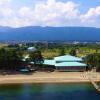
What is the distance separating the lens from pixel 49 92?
4269 centimetres

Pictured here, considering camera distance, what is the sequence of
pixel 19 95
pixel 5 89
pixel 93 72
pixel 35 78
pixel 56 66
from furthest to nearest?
pixel 56 66, pixel 93 72, pixel 35 78, pixel 5 89, pixel 19 95

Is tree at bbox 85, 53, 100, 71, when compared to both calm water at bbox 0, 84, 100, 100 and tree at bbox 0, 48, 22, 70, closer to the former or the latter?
calm water at bbox 0, 84, 100, 100

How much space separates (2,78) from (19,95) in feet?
33.2

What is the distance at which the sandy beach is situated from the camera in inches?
1944

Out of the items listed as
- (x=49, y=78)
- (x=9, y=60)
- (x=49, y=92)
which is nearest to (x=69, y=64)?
(x=49, y=78)

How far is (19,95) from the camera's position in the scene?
41.3 m

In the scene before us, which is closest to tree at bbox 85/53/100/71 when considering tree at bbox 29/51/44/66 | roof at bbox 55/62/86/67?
roof at bbox 55/62/86/67

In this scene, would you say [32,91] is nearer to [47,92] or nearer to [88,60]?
[47,92]

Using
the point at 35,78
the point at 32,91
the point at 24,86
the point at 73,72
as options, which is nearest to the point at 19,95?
the point at 32,91

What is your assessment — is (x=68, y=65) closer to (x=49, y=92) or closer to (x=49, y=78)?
(x=49, y=78)

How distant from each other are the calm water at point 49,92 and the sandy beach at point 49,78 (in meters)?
2.23

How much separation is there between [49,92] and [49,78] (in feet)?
25.6

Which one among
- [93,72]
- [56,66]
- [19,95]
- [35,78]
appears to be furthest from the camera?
[56,66]

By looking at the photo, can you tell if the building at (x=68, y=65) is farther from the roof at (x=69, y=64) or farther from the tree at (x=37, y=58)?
the tree at (x=37, y=58)
